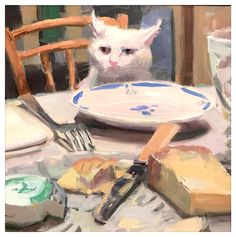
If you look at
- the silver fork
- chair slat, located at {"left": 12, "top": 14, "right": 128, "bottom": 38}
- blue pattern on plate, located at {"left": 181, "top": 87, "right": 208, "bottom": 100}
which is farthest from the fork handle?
blue pattern on plate, located at {"left": 181, "top": 87, "right": 208, "bottom": 100}

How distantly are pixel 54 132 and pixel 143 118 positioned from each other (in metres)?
0.14

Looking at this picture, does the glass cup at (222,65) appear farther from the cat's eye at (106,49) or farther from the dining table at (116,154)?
the cat's eye at (106,49)

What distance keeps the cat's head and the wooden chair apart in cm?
1

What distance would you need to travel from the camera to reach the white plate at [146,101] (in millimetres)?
886

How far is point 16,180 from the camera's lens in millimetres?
857

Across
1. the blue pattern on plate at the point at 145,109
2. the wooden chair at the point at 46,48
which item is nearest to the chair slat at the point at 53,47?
the wooden chair at the point at 46,48

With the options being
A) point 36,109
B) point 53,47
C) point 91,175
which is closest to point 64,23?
point 53,47

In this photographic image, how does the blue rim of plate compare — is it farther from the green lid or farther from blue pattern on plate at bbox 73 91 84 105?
the green lid

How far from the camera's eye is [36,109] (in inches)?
35.0

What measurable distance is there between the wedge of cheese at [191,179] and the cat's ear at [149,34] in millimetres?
177

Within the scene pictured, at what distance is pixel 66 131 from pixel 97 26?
177 millimetres

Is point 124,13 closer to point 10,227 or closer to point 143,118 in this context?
point 143,118

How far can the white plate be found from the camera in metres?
0.89
